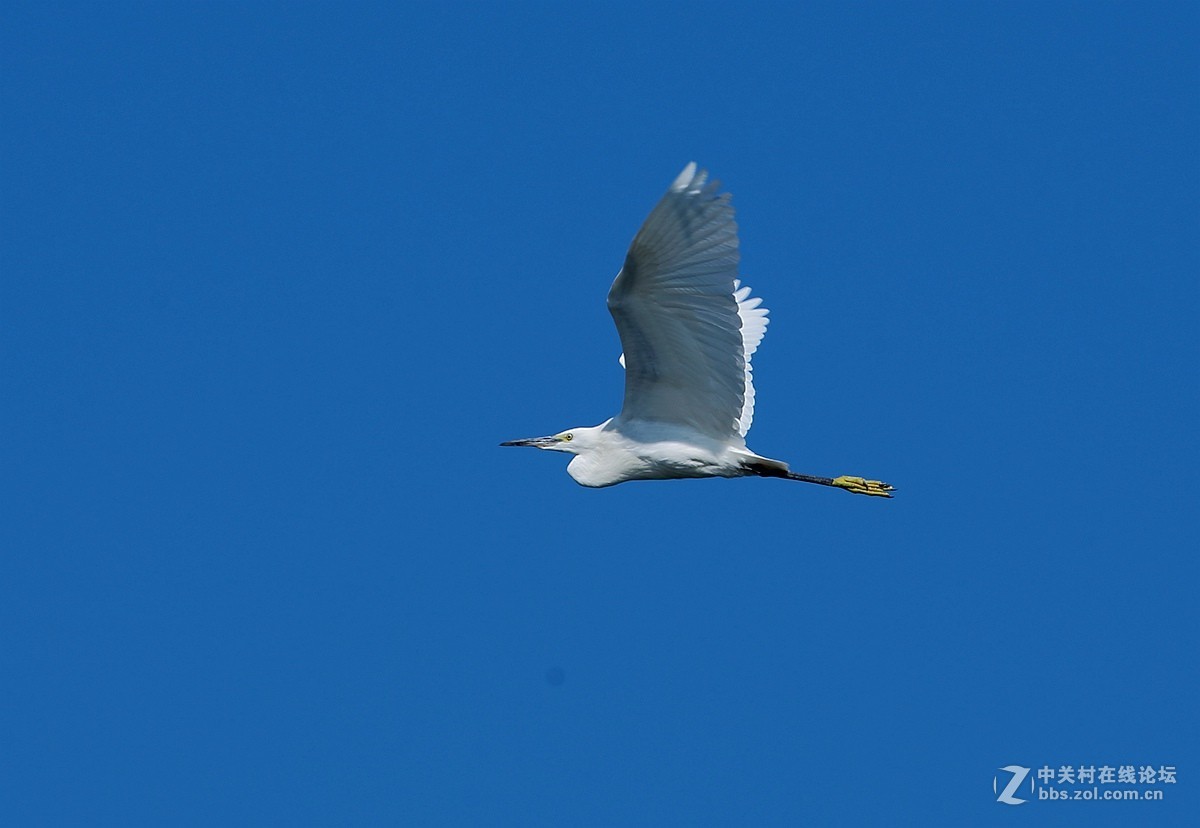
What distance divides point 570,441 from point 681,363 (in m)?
1.95

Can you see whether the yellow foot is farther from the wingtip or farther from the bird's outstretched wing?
the wingtip

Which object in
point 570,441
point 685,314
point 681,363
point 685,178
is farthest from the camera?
point 570,441

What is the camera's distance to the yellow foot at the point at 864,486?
14.2m

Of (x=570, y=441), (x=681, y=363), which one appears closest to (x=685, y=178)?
(x=681, y=363)

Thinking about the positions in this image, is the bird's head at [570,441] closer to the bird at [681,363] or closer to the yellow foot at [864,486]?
the bird at [681,363]

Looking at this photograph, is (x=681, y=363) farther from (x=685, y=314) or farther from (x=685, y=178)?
(x=685, y=178)

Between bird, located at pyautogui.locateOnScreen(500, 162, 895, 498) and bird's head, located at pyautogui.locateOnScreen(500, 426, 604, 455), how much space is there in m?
0.01

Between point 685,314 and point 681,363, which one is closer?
point 685,314

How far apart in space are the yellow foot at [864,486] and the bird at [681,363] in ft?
0.04

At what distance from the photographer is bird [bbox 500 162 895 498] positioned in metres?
11.0

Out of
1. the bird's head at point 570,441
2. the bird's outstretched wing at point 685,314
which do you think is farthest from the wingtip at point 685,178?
the bird's head at point 570,441

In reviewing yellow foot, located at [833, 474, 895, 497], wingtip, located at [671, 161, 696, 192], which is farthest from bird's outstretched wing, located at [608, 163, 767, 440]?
yellow foot, located at [833, 474, 895, 497]

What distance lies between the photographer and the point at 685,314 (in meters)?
11.8

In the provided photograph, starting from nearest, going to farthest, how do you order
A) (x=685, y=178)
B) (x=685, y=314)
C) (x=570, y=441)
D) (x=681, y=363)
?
(x=685, y=178)
(x=685, y=314)
(x=681, y=363)
(x=570, y=441)
